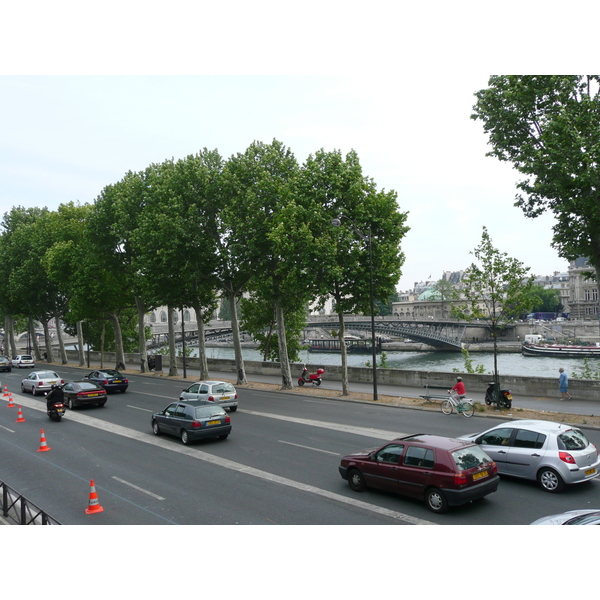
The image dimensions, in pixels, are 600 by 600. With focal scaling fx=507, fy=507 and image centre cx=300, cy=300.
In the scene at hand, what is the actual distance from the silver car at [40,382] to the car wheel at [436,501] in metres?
25.9

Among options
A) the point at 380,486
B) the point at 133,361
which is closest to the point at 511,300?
the point at 380,486

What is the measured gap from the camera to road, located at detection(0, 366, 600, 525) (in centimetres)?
1006

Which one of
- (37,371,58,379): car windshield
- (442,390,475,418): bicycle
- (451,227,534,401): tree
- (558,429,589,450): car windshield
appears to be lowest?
(442,390,475,418): bicycle

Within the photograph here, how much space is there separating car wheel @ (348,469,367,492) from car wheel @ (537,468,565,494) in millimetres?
3847

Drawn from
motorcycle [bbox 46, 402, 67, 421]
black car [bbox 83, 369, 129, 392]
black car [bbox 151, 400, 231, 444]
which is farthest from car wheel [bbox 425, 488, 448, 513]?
black car [bbox 83, 369, 129, 392]

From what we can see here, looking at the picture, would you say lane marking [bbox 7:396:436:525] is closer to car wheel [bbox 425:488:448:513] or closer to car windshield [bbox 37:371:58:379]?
car wheel [bbox 425:488:448:513]

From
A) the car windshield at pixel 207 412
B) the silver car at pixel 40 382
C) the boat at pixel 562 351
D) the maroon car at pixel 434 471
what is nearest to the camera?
the maroon car at pixel 434 471

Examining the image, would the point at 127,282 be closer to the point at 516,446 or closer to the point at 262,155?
the point at 262,155

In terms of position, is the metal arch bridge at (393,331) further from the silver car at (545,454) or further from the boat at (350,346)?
the silver car at (545,454)

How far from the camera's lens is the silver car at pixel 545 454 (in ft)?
35.5

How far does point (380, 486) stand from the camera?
11.0 meters

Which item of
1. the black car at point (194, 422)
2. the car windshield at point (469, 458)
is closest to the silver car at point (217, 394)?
the black car at point (194, 422)

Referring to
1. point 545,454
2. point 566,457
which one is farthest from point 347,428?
point 566,457

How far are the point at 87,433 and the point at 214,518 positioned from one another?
10.8 metres
